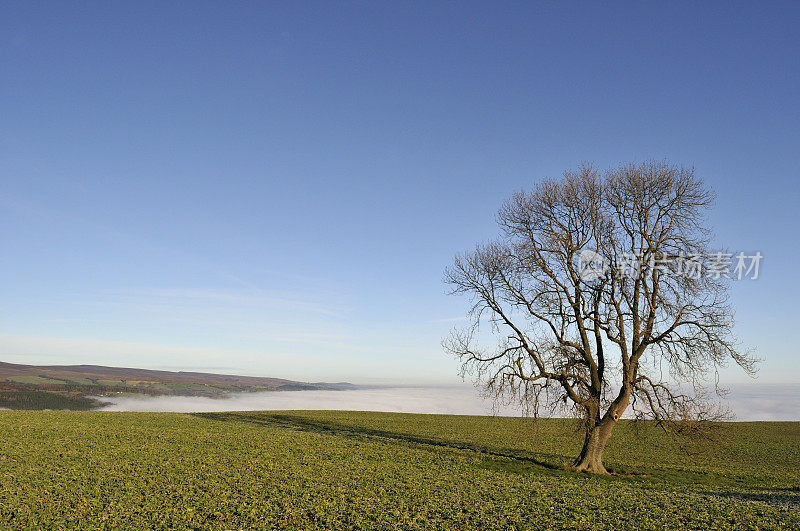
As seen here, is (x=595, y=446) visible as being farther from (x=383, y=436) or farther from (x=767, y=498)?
(x=383, y=436)

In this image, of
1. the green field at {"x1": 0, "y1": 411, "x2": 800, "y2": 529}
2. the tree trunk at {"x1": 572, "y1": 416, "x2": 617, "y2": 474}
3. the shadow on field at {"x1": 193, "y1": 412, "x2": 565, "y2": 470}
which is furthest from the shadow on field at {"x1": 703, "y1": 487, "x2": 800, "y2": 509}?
the shadow on field at {"x1": 193, "y1": 412, "x2": 565, "y2": 470}

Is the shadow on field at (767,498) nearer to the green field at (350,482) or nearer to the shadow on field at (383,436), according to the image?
the green field at (350,482)

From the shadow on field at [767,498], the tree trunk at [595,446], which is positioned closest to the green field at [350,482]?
the shadow on field at [767,498]

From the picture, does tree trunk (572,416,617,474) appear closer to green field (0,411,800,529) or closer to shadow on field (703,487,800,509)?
green field (0,411,800,529)

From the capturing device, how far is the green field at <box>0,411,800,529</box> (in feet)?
44.1

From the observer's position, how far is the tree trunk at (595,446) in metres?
24.4

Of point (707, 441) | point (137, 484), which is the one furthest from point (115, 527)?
point (707, 441)

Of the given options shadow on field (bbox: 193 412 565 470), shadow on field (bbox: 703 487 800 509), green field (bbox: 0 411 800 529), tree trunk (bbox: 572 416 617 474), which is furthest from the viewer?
shadow on field (bbox: 193 412 565 470)

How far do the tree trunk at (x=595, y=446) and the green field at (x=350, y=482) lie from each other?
1.36 meters

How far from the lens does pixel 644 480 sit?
23.4 meters

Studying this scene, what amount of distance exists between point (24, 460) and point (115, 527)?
11190mm

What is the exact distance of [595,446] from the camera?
80.6 feet

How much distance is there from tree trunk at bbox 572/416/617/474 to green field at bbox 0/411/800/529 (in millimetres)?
1357

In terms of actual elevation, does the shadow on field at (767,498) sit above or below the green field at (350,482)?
above
